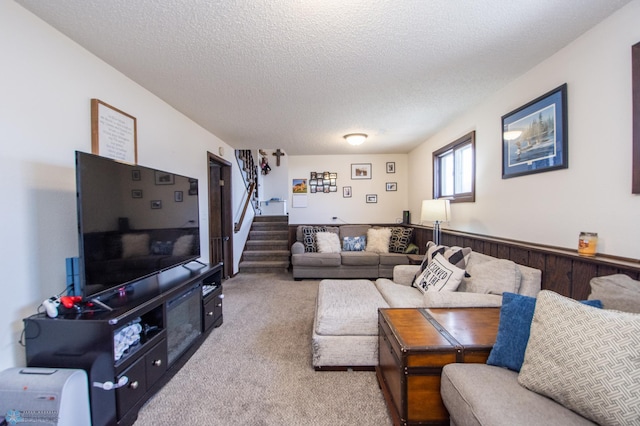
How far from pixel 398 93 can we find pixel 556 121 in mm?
1261

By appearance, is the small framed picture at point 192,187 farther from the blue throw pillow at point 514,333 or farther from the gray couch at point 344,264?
the blue throw pillow at point 514,333

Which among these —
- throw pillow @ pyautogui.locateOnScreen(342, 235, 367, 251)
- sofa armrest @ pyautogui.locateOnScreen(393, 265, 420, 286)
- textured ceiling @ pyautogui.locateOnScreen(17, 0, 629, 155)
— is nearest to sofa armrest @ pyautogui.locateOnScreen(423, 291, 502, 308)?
sofa armrest @ pyautogui.locateOnScreen(393, 265, 420, 286)

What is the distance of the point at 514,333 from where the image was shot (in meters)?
1.25

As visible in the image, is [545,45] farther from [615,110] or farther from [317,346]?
[317,346]

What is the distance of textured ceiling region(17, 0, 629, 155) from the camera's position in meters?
1.44

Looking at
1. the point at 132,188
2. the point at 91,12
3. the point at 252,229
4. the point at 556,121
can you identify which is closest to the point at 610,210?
the point at 556,121

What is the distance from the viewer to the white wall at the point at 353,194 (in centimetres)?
547

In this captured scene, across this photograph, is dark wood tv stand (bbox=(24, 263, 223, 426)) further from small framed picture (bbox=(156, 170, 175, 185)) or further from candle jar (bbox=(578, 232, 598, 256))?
candle jar (bbox=(578, 232, 598, 256))

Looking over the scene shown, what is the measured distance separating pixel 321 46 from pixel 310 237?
3.46 meters

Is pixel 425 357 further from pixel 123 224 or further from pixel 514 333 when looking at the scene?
pixel 123 224

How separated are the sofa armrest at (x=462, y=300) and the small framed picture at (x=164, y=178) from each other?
89.8 inches

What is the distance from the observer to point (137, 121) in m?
2.32

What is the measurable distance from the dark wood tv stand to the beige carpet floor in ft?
0.48

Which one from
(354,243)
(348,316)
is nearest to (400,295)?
(348,316)
